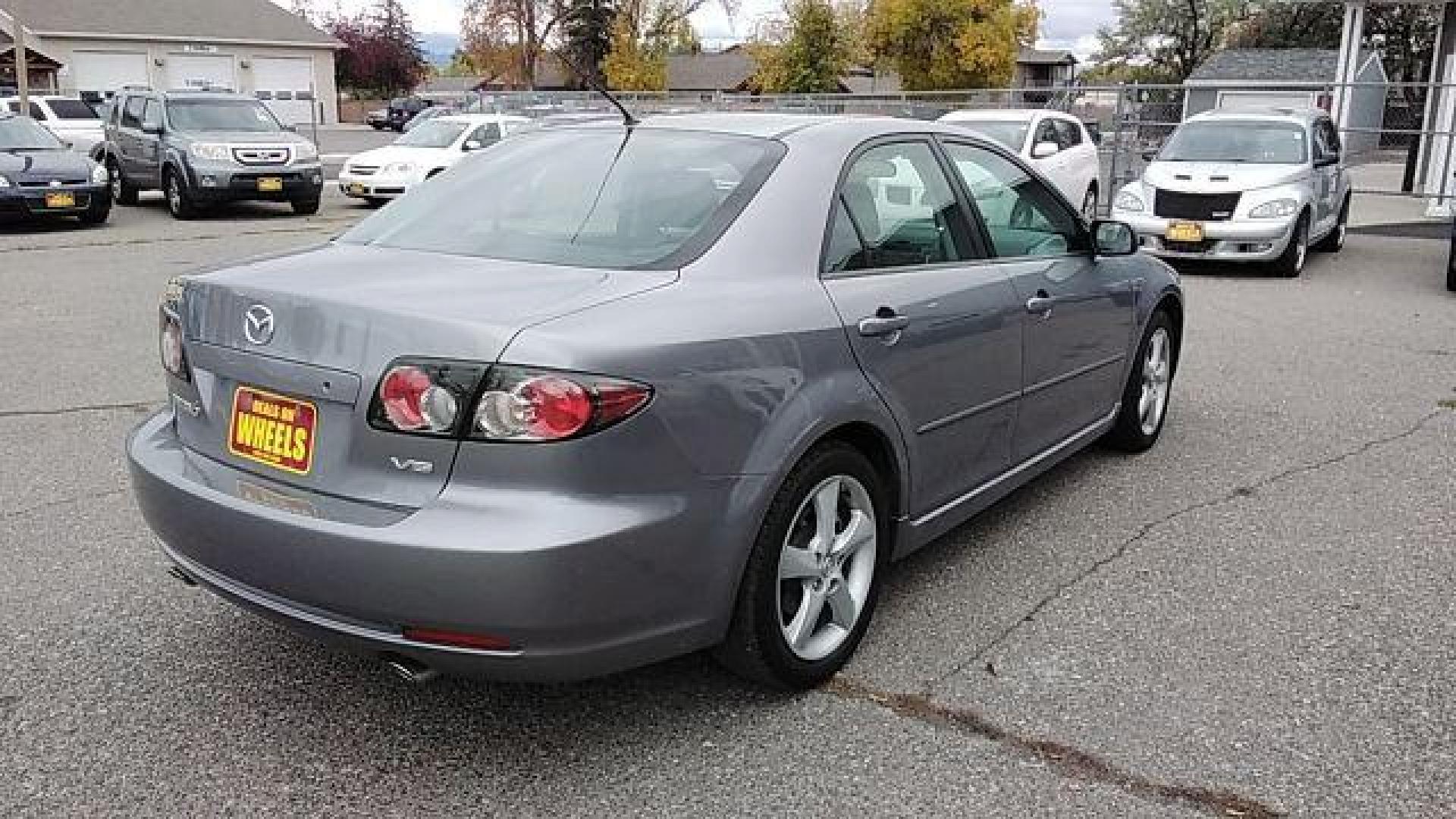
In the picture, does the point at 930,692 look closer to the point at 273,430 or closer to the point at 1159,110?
the point at 273,430

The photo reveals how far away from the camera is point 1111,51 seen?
7312 cm

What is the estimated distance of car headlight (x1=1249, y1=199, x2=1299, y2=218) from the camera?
11680mm

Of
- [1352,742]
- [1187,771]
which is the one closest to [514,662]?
[1187,771]

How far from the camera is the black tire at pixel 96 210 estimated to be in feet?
49.1

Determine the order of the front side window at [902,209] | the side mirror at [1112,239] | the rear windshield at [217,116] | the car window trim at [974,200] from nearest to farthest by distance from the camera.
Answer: the front side window at [902,209]
the car window trim at [974,200]
the side mirror at [1112,239]
the rear windshield at [217,116]

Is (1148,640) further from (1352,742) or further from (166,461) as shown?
(166,461)

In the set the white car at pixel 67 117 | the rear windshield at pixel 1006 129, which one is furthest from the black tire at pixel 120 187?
the rear windshield at pixel 1006 129

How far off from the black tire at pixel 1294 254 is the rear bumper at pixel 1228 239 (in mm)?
119

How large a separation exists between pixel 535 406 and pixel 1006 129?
13.0m

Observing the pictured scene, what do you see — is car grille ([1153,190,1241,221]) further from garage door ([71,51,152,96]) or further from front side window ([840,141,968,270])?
garage door ([71,51,152,96])

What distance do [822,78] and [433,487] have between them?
159 ft

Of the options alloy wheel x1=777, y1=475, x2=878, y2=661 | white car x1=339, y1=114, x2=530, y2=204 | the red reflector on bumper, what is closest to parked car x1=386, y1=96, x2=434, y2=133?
white car x1=339, y1=114, x2=530, y2=204

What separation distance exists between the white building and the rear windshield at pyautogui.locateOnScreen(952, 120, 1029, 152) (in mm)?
34471

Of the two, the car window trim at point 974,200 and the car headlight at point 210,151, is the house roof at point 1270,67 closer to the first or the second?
the car headlight at point 210,151
